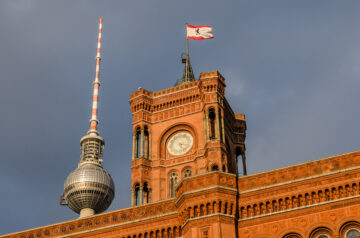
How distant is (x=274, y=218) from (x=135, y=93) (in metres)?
32.7

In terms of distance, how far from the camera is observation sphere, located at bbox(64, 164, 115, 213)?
214 ft

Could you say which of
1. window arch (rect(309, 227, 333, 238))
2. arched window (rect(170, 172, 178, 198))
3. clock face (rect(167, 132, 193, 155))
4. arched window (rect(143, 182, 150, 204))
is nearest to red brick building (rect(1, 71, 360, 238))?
window arch (rect(309, 227, 333, 238))

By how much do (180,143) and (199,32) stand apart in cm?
1266

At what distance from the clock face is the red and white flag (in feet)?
35.6

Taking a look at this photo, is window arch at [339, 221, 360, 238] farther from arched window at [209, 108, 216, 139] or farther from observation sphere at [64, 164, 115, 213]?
observation sphere at [64, 164, 115, 213]

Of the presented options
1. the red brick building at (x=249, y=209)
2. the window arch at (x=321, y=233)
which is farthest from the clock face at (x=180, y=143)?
the window arch at (x=321, y=233)

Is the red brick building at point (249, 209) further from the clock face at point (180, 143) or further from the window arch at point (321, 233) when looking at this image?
the clock face at point (180, 143)

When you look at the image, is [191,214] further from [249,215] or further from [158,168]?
[158,168]

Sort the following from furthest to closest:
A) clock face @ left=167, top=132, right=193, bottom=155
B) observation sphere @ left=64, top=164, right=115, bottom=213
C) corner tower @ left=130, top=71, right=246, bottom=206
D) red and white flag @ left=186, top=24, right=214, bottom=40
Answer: red and white flag @ left=186, top=24, right=214, bottom=40 → observation sphere @ left=64, top=164, right=115, bottom=213 → clock face @ left=167, top=132, right=193, bottom=155 → corner tower @ left=130, top=71, right=246, bottom=206

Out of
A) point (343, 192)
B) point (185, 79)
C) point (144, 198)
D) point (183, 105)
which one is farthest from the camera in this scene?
point (185, 79)

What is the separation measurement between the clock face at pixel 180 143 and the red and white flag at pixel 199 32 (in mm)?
10858

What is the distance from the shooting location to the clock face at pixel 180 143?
63.7 metres

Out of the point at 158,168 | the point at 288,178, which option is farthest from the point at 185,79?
the point at 288,178

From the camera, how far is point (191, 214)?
1496 inches
